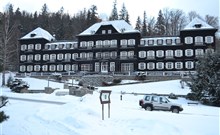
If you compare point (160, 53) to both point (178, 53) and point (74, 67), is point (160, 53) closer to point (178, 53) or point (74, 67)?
point (178, 53)

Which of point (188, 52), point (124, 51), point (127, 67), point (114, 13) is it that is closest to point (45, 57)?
point (124, 51)

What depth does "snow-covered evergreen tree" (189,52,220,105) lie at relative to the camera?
28.1 meters

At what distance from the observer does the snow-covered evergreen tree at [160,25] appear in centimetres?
7838

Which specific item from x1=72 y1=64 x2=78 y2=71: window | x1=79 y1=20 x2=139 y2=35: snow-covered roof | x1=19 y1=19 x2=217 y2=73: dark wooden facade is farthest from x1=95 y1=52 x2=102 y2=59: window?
x1=72 y1=64 x2=78 y2=71: window

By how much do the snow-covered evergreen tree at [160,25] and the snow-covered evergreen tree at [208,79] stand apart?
49183 mm

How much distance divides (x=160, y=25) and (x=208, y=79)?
52.0 meters

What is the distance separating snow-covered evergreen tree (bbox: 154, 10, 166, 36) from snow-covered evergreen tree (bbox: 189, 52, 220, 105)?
161 feet

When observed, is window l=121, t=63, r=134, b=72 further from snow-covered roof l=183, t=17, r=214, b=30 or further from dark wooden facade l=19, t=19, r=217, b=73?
snow-covered roof l=183, t=17, r=214, b=30

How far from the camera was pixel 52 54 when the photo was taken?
6562 cm

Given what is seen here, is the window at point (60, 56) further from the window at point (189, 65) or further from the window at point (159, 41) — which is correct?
the window at point (189, 65)

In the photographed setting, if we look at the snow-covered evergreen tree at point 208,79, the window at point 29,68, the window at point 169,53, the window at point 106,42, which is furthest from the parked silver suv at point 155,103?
the window at point 29,68

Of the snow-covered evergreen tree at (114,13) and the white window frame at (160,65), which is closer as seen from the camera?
the white window frame at (160,65)

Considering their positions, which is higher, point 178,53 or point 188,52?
point 188,52

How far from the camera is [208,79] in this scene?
28.9m
